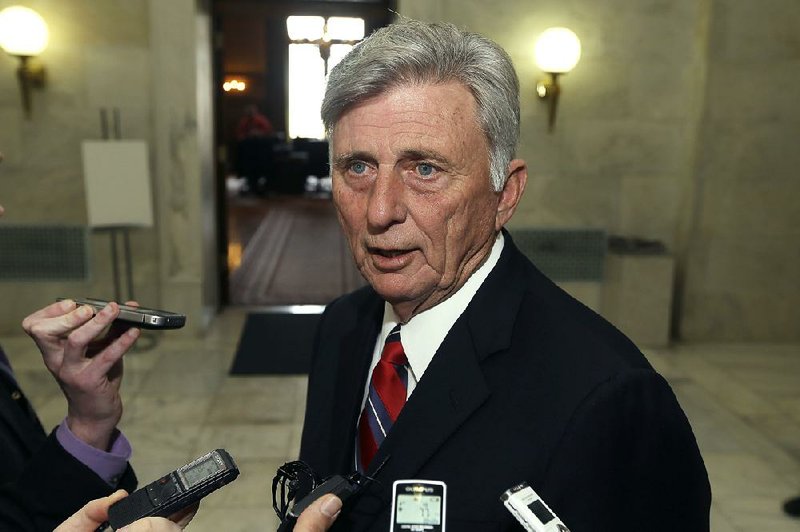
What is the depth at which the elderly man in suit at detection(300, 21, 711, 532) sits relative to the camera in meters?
1.32

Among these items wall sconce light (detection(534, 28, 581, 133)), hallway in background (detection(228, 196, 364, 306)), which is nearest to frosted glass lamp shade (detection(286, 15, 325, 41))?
hallway in background (detection(228, 196, 364, 306))

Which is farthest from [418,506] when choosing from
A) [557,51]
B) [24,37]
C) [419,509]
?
[24,37]

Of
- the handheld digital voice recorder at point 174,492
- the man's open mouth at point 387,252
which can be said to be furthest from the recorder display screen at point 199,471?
the man's open mouth at point 387,252

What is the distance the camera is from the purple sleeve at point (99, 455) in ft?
5.90

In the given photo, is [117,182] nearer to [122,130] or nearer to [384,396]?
[122,130]

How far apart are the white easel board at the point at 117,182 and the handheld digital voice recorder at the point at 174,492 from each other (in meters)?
5.43

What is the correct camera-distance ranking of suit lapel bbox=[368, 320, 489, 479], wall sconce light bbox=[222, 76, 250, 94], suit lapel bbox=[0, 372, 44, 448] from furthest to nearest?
wall sconce light bbox=[222, 76, 250, 94] → suit lapel bbox=[0, 372, 44, 448] → suit lapel bbox=[368, 320, 489, 479]

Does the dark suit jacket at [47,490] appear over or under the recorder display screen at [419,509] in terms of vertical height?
under

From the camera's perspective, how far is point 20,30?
6242 mm

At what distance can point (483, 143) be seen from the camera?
4.80ft

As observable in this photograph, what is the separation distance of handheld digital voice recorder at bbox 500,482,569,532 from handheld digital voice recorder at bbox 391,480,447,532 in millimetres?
134

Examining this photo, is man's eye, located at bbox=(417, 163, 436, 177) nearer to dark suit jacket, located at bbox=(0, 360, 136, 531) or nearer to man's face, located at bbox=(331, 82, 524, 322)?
man's face, located at bbox=(331, 82, 524, 322)

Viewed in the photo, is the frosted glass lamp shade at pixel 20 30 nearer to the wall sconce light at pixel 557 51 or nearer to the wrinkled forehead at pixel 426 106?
the wall sconce light at pixel 557 51

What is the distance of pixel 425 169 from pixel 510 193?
0.24 metres
